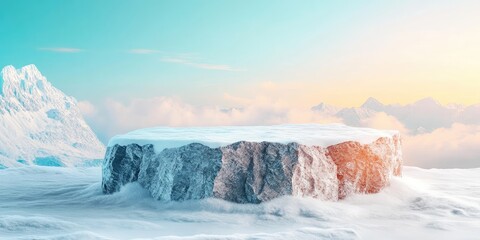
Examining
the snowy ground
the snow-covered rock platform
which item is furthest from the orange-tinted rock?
the snowy ground

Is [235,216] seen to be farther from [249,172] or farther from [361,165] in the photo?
[361,165]

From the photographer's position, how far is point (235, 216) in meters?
10.5

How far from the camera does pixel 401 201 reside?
1241cm

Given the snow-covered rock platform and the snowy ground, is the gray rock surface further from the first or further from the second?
the snowy ground

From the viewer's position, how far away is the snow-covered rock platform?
1127 centimetres

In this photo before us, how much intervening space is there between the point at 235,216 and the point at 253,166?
1.48 metres

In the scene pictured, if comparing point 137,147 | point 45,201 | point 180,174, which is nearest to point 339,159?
point 180,174

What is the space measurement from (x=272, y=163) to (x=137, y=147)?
4.08m

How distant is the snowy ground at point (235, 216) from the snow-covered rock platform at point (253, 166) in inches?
13.6

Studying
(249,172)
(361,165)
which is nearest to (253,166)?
(249,172)

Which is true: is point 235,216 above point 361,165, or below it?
below

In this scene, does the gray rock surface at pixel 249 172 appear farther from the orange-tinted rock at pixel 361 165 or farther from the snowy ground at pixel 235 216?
the snowy ground at pixel 235 216

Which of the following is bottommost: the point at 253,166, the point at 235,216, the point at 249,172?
the point at 235,216

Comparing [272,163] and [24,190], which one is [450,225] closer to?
[272,163]
